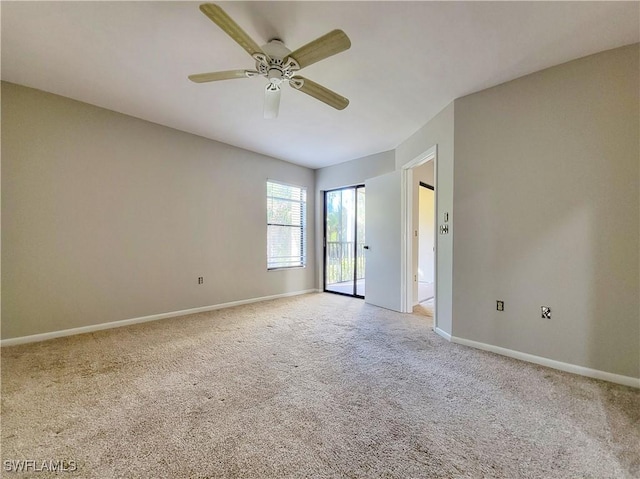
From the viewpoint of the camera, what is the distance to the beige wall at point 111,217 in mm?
2764

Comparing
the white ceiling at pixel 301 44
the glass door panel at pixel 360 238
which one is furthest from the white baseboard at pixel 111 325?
the white ceiling at pixel 301 44

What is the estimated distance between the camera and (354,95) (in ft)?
9.21

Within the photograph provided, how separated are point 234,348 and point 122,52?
268cm

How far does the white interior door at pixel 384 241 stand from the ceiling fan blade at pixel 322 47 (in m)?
2.63

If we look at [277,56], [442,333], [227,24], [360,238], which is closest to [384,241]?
[360,238]

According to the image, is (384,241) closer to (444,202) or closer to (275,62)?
(444,202)

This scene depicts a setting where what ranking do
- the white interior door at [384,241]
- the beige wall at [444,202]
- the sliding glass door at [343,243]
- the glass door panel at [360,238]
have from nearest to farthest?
the beige wall at [444,202] < the white interior door at [384,241] < the glass door panel at [360,238] < the sliding glass door at [343,243]

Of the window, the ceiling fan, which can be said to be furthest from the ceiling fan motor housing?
the window

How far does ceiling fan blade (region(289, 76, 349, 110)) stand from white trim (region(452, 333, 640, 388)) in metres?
2.56

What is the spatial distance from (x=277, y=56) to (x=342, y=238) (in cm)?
400

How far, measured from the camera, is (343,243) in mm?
5645

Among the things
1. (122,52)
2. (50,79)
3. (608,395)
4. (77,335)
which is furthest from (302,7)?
(77,335)

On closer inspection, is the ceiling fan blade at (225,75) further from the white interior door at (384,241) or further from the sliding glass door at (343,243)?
the sliding glass door at (343,243)

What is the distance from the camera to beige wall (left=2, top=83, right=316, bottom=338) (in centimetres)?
276
